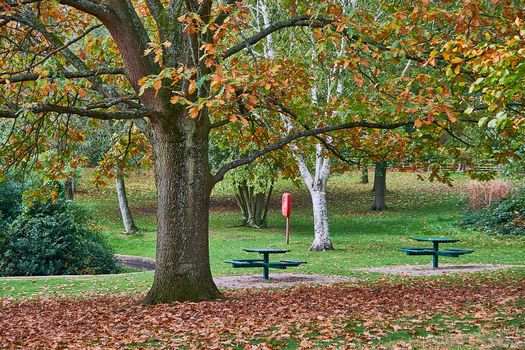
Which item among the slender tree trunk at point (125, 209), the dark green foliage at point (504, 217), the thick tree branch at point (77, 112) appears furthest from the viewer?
the slender tree trunk at point (125, 209)

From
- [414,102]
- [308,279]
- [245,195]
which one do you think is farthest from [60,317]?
[245,195]

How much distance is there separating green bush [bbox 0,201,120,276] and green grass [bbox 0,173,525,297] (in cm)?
193

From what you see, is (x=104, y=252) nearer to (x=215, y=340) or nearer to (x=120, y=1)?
(x=120, y=1)

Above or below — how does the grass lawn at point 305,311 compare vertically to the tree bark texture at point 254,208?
below

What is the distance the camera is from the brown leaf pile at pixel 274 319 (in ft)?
28.3

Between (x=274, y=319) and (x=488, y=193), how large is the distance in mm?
25132

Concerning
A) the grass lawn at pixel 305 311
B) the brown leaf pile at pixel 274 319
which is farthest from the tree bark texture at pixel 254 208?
the brown leaf pile at pixel 274 319

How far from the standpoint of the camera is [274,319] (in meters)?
10.2

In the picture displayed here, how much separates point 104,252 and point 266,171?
9.41m

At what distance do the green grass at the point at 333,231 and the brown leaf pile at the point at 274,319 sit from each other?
4.28 metres

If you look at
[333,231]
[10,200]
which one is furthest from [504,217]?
[10,200]

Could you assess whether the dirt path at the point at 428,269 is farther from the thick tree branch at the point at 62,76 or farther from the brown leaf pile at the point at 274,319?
the thick tree branch at the point at 62,76

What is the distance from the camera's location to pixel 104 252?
23.6 m

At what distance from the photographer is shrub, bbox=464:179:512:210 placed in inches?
1293
